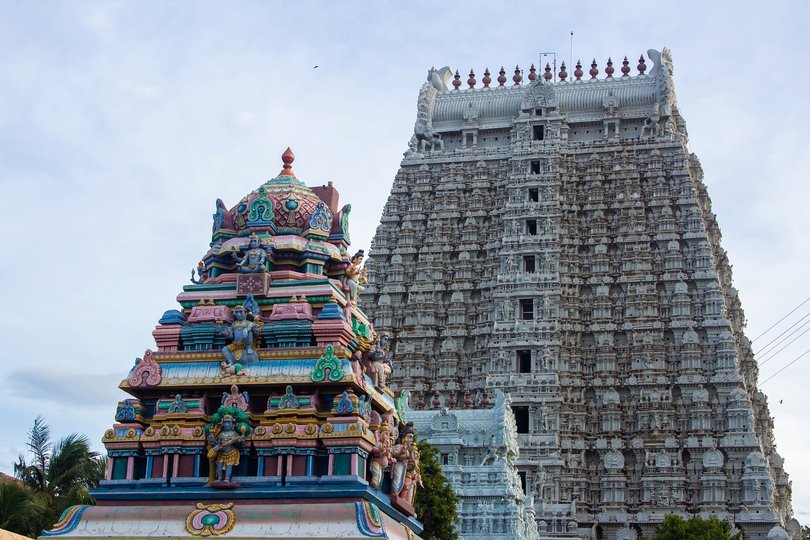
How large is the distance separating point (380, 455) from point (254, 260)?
4.72 meters

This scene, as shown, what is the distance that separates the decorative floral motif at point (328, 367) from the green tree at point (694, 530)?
96.2 ft

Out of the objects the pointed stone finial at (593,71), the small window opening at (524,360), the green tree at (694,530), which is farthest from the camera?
the pointed stone finial at (593,71)

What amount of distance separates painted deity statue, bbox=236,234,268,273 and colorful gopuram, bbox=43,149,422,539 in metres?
Result: 0.02

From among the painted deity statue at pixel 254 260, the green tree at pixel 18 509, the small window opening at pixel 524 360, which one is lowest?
the green tree at pixel 18 509

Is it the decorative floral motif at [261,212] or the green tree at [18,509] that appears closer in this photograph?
the decorative floral motif at [261,212]

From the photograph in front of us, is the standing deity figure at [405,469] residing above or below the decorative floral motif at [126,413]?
below

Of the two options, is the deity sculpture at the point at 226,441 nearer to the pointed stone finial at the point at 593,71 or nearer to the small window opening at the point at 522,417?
the small window opening at the point at 522,417

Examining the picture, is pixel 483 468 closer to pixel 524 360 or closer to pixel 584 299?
pixel 524 360

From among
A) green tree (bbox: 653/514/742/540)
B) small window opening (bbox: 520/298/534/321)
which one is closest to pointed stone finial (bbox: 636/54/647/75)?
small window opening (bbox: 520/298/534/321)

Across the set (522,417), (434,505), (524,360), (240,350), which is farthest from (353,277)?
(524,360)

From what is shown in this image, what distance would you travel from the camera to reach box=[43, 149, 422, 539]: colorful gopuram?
2097 centimetres

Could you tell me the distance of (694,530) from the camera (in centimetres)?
4706

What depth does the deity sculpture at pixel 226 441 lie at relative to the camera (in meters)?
21.1

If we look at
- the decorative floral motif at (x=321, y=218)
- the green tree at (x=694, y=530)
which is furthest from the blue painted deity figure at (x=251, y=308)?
the green tree at (x=694, y=530)
